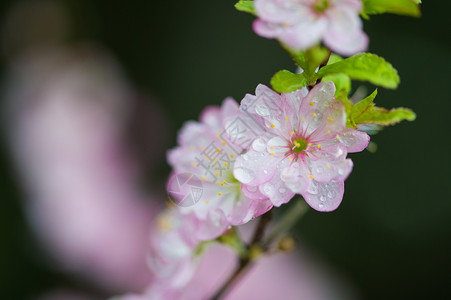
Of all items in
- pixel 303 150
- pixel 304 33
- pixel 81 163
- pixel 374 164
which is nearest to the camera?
pixel 304 33

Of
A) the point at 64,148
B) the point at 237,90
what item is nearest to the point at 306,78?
the point at 64,148

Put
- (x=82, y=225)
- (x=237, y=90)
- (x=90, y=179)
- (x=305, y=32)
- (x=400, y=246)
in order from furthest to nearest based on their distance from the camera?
1. (x=237, y=90)
2. (x=400, y=246)
3. (x=90, y=179)
4. (x=82, y=225)
5. (x=305, y=32)

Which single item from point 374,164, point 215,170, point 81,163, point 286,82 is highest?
point 286,82

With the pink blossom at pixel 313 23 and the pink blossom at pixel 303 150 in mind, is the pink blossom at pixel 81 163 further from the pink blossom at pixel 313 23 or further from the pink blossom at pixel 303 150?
the pink blossom at pixel 313 23

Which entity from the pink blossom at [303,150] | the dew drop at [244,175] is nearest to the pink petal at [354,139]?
the pink blossom at [303,150]

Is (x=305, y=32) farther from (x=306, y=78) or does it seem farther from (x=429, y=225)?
(x=429, y=225)

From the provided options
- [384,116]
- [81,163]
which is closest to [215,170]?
[384,116]

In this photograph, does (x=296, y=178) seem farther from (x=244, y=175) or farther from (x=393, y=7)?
(x=393, y=7)
